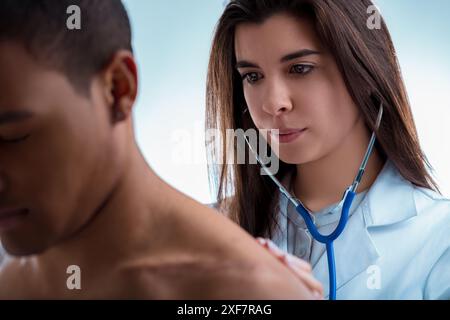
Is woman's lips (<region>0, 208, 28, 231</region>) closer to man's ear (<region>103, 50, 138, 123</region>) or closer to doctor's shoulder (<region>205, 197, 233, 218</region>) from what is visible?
man's ear (<region>103, 50, 138, 123</region>)

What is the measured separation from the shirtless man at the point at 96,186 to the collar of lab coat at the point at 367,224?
58 cm

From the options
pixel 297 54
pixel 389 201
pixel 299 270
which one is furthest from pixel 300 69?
pixel 299 270

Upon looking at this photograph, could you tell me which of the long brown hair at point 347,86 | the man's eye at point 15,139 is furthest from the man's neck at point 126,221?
the long brown hair at point 347,86

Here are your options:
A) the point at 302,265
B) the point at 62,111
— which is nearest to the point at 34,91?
the point at 62,111

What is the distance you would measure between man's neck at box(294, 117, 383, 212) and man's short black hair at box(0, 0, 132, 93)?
2.39 feet

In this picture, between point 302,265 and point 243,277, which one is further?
point 302,265

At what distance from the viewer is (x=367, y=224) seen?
1.25m

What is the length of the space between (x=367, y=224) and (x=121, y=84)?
0.72 m

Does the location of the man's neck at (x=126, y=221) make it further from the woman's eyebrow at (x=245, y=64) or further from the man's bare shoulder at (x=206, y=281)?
the woman's eyebrow at (x=245, y=64)

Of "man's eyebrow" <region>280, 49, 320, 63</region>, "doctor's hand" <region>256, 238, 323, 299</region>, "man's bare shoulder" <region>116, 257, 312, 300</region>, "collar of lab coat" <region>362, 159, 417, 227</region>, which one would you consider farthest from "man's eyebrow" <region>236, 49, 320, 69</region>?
"man's bare shoulder" <region>116, 257, 312, 300</region>

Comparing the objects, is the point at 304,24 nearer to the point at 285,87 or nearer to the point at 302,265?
the point at 285,87

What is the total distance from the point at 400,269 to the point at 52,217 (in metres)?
0.78

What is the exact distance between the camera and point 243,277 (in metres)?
0.65

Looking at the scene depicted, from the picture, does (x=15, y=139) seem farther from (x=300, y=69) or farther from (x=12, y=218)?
(x=300, y=69)
